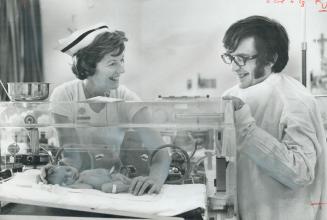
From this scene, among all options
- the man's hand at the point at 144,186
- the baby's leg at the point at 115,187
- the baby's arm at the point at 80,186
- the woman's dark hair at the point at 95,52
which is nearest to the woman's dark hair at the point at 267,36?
the woman's dark hair at the point at 95,52

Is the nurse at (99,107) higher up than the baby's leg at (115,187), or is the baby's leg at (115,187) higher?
the nurse at (99,107)

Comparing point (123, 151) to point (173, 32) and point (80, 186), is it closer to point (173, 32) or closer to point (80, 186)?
point (80, 186)

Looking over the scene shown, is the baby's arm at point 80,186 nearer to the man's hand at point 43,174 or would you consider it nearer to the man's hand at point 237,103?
the man's hand at point 43,174

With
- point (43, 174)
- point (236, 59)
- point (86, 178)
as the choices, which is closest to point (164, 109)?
point (236, 59)

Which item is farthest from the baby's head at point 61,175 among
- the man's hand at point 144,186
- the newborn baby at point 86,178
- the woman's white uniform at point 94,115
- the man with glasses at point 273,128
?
the man with glasses at point 273,128

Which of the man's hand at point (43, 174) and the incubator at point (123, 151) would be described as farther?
the man's hand at point (43, 174)

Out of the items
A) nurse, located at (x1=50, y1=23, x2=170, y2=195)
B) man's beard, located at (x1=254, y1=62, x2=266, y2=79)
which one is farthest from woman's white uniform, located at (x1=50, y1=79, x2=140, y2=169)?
man's beard, located at (x1=254, y1=62, x2=266, y2=79)

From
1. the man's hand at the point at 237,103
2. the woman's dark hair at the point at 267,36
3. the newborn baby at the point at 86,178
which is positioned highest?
the woman's dark hair at the point at 267,36

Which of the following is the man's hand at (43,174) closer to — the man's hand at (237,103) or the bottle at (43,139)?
the bottle at (43,139)

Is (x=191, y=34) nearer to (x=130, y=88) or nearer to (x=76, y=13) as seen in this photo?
(x=130, y=88)

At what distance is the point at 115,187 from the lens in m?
1.76

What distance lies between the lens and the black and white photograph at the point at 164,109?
1.68 metres

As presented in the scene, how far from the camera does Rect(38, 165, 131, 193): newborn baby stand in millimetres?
1777

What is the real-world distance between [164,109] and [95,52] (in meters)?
0.40
